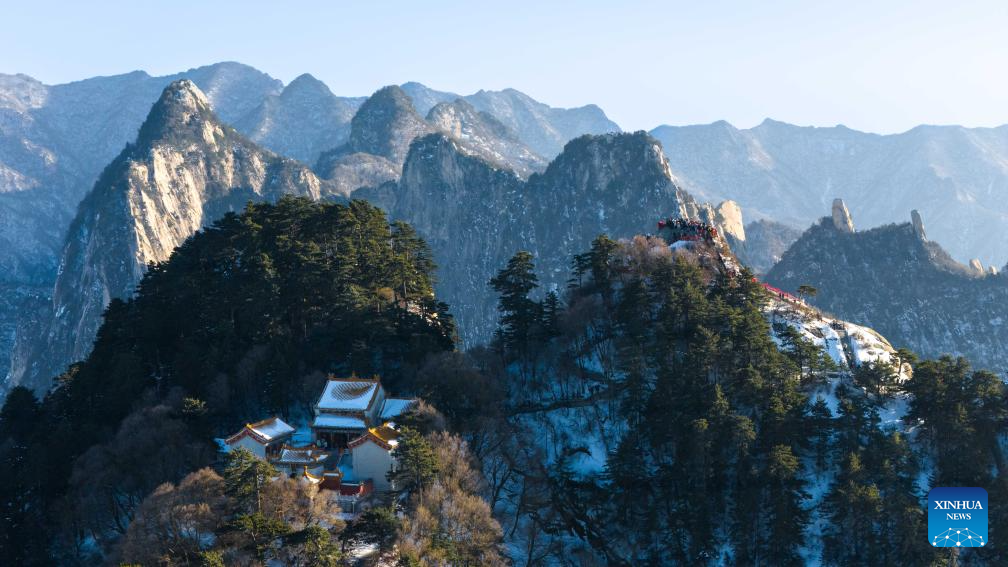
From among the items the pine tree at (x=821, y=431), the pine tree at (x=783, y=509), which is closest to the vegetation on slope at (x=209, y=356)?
the pine tree at (x=783, y=509)

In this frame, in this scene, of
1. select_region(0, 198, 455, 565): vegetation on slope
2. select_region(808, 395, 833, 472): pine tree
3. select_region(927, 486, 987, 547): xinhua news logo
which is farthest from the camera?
select_region(808, 395, 833, 472): pine tree

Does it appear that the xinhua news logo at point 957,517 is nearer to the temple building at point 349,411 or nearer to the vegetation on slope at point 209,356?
the temple building at point 349,411

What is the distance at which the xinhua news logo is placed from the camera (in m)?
59.2

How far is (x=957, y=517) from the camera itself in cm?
6097

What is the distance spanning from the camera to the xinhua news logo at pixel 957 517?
194ft

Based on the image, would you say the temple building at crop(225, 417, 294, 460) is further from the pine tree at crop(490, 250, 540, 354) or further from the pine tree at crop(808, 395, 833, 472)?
the pine tree at crop(808, 395, 833, 472)

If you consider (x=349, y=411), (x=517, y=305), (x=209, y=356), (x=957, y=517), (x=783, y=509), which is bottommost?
(x=957, y=517)

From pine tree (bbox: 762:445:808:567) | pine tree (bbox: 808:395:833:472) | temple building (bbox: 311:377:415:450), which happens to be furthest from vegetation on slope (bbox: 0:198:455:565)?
pine tree (bbox: 808:395:833:472)

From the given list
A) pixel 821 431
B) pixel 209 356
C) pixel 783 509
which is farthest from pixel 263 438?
pixel 821 431

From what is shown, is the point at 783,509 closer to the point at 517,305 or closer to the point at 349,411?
the point at 517,305

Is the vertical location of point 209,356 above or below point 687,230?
below

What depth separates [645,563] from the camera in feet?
209

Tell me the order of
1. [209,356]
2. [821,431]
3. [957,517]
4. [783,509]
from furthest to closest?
1. [209,356]
2. [821,431]
3. [783,509]
4. [957,517]

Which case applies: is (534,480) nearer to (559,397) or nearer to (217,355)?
(559,397)
